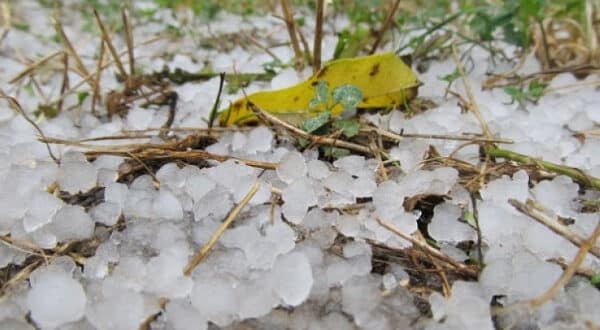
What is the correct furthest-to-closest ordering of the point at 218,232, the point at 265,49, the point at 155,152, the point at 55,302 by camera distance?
the point at 265,49, the point at 155,152, the point at 218,232, the point at 55,302

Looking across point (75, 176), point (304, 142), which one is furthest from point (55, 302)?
point (304, 142)

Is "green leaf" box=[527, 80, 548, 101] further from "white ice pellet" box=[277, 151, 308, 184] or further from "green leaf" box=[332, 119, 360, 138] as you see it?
"white ice pellet" box=[277, 151, 308, 184]

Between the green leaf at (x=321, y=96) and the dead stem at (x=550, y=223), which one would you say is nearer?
the dead stem at (x=550, y=223)

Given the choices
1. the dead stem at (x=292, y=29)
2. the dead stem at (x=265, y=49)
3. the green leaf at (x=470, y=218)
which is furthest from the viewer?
the dead stem at (x=265, y=49)

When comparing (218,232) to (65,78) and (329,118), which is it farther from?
(65,78)

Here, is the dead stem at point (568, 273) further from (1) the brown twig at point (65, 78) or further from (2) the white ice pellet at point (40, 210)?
(1) the brown twig at point (65, 78)

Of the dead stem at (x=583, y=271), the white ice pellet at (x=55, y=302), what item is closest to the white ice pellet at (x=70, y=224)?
the white ice pellet at (x=55, y=302)
